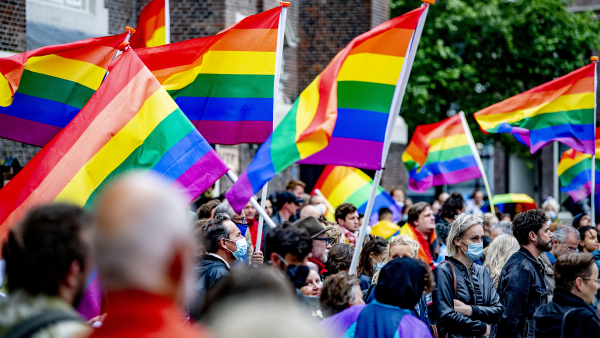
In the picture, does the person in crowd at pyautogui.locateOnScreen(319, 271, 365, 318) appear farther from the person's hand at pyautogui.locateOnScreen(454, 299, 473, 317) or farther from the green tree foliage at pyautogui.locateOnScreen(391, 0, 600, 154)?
the green tree foliage at pyautogui.locateOnScreen(391, 0, 600, 154)

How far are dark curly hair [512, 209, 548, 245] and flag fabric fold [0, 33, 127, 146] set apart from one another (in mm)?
3790

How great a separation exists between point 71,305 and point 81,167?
274 cm

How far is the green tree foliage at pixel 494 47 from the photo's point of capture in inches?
912

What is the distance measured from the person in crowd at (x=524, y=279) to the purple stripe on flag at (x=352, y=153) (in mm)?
1478

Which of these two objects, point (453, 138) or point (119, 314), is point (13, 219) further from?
point (453, 138)

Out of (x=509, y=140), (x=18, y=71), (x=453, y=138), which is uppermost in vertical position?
(x=18, y=71)

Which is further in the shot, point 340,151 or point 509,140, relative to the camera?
point 509,140

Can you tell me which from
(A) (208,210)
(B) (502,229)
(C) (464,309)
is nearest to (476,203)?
(B) (502,229)

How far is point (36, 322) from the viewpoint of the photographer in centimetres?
197

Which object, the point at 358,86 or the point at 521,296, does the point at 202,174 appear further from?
the point at 521,296

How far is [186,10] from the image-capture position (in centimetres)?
1221

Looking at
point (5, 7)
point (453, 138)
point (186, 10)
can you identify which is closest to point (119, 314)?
point (5, 7)

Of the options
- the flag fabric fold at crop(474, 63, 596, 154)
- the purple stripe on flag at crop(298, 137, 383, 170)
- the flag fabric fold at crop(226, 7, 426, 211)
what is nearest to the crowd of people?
the purple stripe on flag at crop(298, 137, 383, 170)

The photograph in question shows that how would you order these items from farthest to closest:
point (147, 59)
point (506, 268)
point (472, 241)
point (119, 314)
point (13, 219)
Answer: point (147, 59) → point (506, 268) → point (472, 241) → point (13, 219) → point (119, 314)
